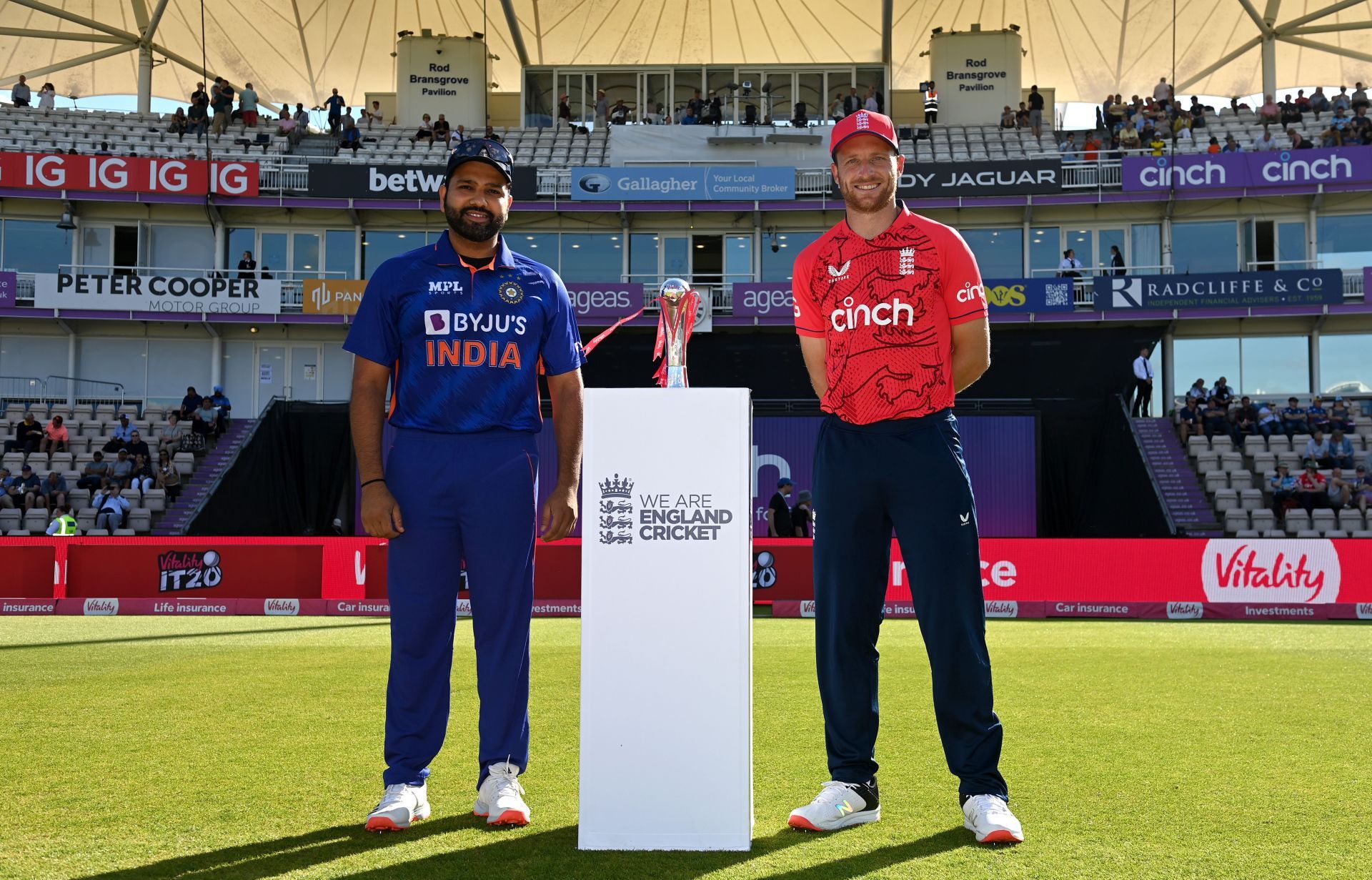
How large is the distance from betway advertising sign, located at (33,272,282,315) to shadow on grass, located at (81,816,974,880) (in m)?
27.8

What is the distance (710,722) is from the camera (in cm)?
394

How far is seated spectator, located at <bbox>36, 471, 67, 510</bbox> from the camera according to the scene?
23.4m

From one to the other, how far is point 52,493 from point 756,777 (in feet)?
73.2

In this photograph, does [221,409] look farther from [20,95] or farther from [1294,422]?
[1294,422]

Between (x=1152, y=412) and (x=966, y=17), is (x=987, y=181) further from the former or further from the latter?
(x=966, y=17)

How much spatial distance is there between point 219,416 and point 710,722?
26249 mm

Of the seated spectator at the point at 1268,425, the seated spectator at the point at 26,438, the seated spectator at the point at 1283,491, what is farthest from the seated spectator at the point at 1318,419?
the seated spectator at the point at 26,438

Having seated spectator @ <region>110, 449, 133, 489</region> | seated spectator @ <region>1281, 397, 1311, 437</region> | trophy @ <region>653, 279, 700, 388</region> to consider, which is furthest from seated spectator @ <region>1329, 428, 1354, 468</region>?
seated spectator @ <region>110, 449, 133, 489</region>

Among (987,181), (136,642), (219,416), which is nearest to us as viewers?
(136,642)

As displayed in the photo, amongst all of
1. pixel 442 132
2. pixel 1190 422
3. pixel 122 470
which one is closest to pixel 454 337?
pixel 122 470

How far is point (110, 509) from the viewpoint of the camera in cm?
2334

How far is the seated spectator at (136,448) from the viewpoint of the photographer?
2530 centimetres

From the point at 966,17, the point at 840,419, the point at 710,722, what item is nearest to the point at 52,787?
the point at 710,722

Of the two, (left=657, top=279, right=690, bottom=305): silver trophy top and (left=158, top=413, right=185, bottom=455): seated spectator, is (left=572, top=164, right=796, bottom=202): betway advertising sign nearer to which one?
(left=158, top=413, right=185, bottom=455): seated spectator
